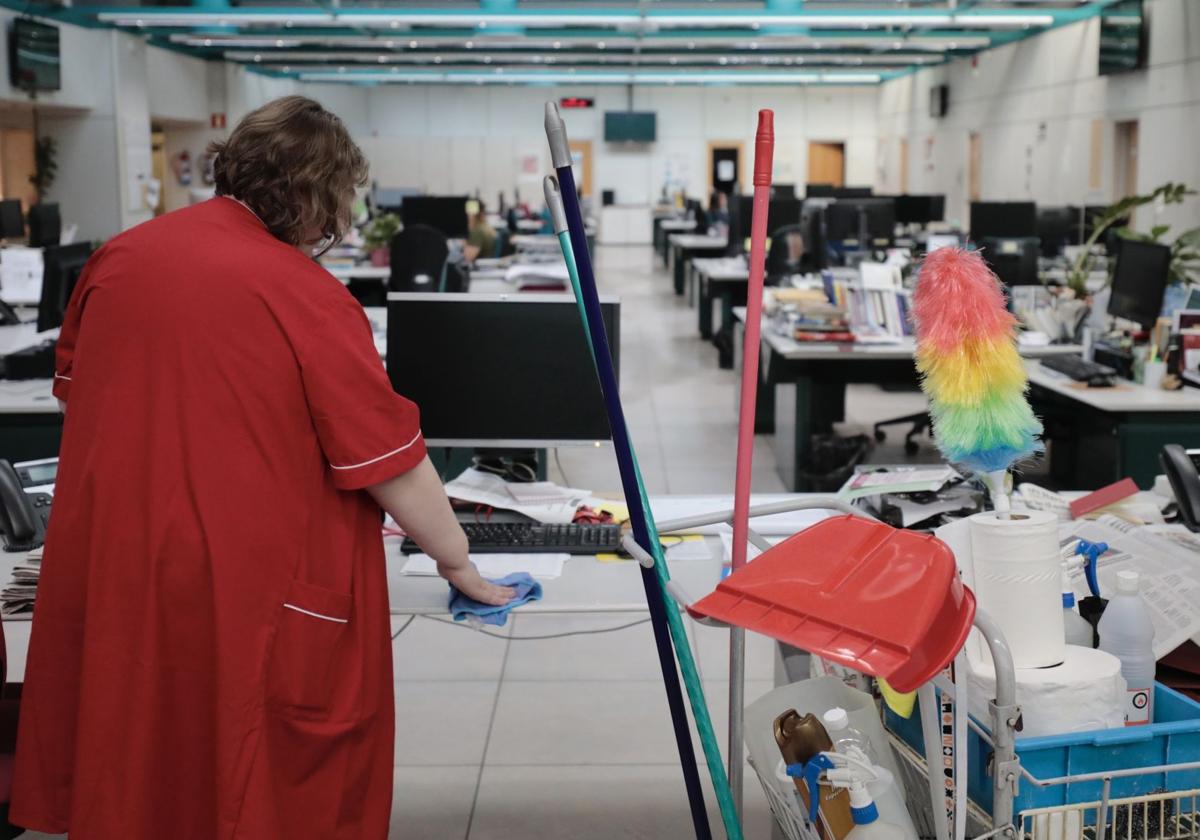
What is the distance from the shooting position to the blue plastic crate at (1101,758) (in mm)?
1396

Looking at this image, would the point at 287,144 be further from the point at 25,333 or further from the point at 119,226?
the point at 119,226

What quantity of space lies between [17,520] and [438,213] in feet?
23.6

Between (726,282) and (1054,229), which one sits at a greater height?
(1054,229)

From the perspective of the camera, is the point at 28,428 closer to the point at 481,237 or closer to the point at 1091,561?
the point at 1091,561

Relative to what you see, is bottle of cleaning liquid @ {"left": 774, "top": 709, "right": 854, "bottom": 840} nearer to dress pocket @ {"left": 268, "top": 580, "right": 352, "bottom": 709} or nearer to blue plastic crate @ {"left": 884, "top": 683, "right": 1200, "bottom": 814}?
blue plastic crate @ {"left": 884, "top": 683, "right": 1200, "bottom": 814}

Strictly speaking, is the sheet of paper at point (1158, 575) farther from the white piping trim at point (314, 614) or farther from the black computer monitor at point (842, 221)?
the black computer monitor at point (842, 221)

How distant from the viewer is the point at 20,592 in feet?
7.29

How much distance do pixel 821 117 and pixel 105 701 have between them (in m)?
24.6

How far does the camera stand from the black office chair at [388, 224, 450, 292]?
708 centimetres

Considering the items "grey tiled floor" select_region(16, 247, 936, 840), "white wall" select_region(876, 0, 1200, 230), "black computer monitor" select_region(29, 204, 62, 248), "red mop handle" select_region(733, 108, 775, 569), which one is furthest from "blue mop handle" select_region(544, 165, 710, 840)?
"white wall" select_region(876, 0, 1200, 230)

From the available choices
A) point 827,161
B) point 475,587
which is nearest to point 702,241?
point 475,587

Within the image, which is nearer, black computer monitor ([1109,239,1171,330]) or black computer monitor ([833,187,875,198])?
black computer monitor ([1109,239,1171,330])

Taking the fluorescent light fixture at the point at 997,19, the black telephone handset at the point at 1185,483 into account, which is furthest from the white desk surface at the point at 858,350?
Result: the fluorescent light fixture at the point at 997,19

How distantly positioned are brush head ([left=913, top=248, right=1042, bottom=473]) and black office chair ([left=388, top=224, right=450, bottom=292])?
5.66m
